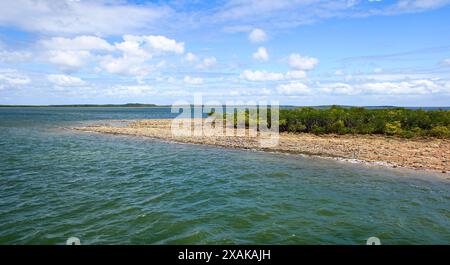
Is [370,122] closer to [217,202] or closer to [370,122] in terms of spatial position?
[370,122]

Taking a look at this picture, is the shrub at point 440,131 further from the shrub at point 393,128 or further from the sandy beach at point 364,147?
the shrub at point 393,128

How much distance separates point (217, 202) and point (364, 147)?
2158cm

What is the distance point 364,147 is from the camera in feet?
106

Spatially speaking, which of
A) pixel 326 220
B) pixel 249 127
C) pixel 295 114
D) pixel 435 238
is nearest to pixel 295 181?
pixel 326 220

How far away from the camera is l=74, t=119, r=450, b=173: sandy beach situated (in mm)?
25950

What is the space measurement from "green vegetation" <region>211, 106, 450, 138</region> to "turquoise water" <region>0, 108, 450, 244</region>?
1746 cm

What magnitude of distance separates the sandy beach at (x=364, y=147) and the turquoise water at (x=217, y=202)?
3.15 meters

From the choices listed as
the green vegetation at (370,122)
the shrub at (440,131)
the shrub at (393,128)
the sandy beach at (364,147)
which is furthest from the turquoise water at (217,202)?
the shrub at (440,131)

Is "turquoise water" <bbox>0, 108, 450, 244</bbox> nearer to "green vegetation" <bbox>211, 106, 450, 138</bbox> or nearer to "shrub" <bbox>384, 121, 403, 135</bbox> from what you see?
"shrub" <bbox>384, 121, 403, 135</bbox>

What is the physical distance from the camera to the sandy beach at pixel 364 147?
2595 centimetres

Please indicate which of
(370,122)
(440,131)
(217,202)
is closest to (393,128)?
(370,122)

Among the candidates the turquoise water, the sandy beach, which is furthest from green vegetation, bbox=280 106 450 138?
the turquoise water
